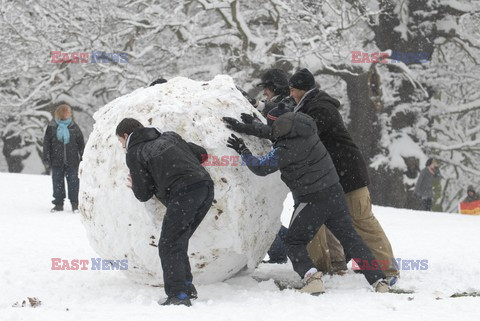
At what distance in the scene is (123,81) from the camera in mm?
15945

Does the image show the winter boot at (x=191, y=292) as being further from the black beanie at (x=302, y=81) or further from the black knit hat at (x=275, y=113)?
the black beanie at (x=302, y=81)

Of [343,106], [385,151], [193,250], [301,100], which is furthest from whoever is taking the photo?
[343,106]

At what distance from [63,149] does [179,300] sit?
6534 millimetres

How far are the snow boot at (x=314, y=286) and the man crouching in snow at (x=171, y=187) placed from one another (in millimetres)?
906

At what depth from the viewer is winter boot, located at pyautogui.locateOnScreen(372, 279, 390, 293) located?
5523 millimetres

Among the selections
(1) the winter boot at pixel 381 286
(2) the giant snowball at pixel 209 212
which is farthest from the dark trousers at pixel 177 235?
(1) the winter boot at pixel 381 286

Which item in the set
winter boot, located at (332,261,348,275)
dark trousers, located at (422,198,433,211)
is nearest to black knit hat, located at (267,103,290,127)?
→ winter boot, located at (332,261,348,275)

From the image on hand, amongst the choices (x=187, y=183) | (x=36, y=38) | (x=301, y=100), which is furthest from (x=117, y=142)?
(x=36, y=38)

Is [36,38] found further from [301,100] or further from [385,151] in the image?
[301,100]

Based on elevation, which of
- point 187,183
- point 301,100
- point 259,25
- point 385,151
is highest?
point 259,25

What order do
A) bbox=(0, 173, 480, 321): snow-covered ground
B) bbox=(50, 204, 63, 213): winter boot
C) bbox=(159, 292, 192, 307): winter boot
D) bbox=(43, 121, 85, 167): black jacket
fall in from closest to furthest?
bbox=(0, 173, 480, 321): snow-covered ground < bbox=(159, 292, 192, 307): winter boot < bbox=(43, 121, 85, 167): black jacket < bbox=(50, 204, 63, 213): winter boot

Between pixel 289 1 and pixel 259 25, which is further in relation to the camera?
pixel 259 25

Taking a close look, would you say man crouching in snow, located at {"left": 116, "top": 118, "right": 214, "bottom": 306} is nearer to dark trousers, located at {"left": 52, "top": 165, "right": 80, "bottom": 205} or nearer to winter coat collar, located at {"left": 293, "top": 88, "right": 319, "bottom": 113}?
winter coat collar, located at {"left": 293, "top": 88, "right": 319, "bottom": 113}

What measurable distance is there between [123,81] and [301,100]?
10.4 metres
